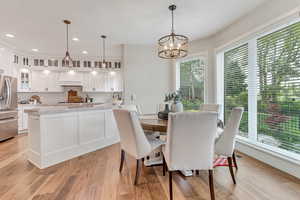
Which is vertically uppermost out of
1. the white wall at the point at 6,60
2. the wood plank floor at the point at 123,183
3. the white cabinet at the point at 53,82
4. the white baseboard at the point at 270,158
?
the white wall at the point at 6,60

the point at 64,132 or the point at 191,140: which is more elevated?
the point at 191,140

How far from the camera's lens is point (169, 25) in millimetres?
3443

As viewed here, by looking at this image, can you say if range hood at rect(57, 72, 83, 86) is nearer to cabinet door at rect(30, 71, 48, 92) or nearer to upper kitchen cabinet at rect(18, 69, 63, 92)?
upper kitchen cabinet at rect(18, 69, 63, 92)

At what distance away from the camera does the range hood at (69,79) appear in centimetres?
565

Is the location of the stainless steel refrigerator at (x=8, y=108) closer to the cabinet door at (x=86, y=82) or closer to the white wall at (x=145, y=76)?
the cabinet door at (x=86, y=82)

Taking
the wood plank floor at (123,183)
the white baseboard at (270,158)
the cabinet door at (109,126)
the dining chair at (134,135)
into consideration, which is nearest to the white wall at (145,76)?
the cabinet door at (109,126)

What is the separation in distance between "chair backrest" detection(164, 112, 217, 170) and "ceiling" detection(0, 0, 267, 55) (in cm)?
216

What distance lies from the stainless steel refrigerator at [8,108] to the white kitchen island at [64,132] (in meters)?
2.12

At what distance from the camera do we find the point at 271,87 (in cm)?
261

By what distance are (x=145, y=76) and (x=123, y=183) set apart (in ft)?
11.0

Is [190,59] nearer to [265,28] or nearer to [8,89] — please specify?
[265,28]

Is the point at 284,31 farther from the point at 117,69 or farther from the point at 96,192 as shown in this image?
the point at 117,69

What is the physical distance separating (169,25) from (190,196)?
3296 mm

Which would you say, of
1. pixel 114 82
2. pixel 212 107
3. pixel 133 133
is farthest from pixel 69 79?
pixel 212 107
